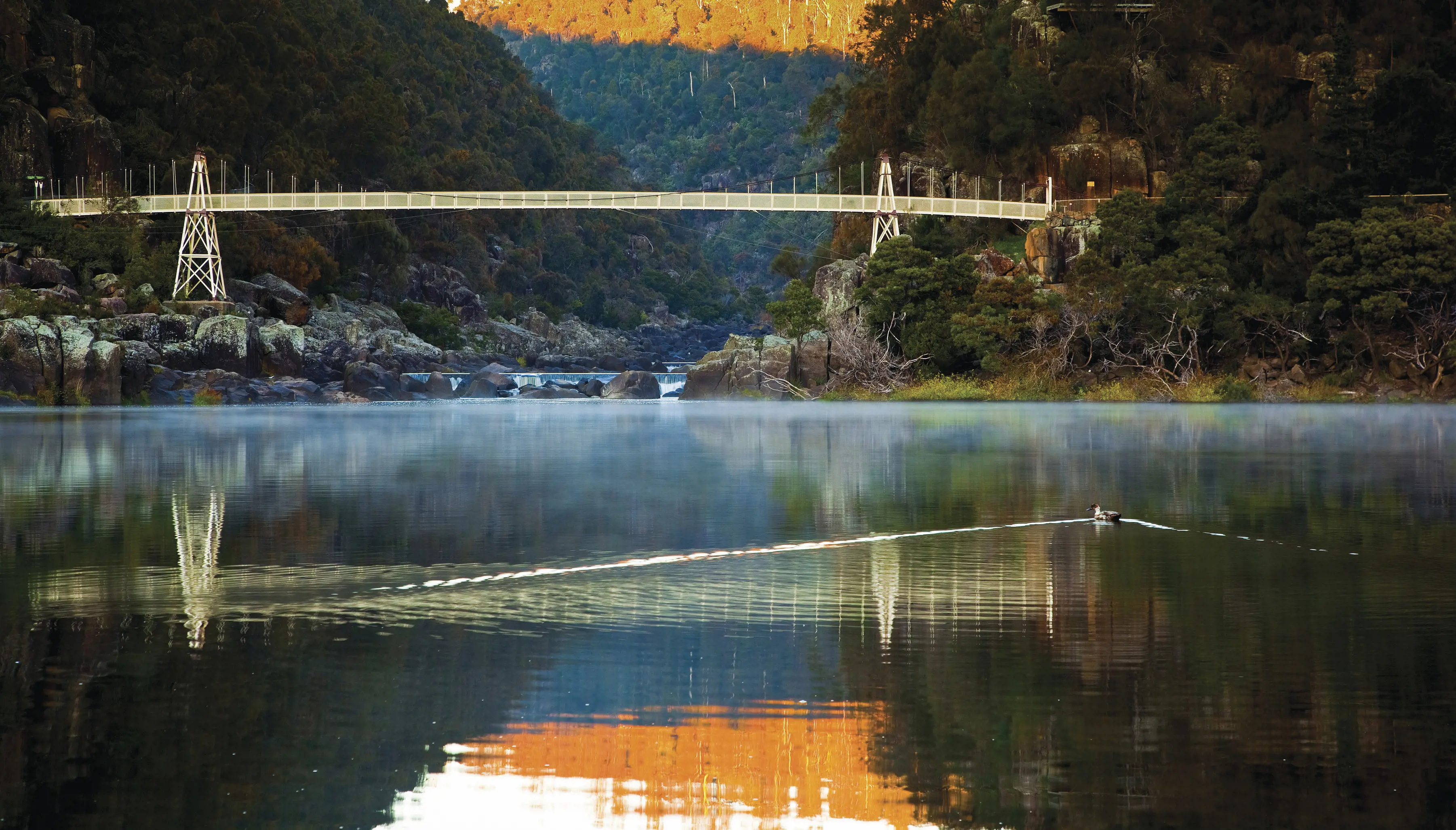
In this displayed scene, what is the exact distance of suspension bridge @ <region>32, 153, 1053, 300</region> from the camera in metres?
67.6

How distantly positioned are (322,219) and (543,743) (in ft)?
288

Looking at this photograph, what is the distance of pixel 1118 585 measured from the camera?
9.87m

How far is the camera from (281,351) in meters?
66.7

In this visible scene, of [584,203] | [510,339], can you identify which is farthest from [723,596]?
[510,339]

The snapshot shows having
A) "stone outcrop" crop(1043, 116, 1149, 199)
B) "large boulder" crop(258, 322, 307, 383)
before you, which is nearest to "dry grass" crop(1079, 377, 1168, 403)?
"stone outcrop" crop(1043, 116, 1149, 199)

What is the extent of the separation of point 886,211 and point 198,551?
190 feet

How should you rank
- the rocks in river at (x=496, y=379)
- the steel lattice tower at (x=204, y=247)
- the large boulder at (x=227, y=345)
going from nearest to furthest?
the large boulder at (x=227, y=345) < the steel lattice tower at (x=204, y=247) < the rocks in river at (x=496, y=379)

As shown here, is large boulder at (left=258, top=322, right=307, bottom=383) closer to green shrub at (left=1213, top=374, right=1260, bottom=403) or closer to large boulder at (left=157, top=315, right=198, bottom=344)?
large boulder at (left=157, top=315, right=198, bottom=344)

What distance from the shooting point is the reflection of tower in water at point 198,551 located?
853cm

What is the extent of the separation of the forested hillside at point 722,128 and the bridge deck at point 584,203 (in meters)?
79.5

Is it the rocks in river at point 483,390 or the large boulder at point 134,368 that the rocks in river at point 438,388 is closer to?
the rocks in river at point 483,390

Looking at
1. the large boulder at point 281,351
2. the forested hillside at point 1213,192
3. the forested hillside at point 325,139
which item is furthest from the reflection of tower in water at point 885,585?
the forested hillside at point 325,139

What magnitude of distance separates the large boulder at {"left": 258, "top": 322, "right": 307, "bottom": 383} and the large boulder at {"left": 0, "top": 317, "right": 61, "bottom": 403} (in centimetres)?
1241

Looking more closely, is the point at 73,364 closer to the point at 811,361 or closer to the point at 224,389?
the point at 224,389
